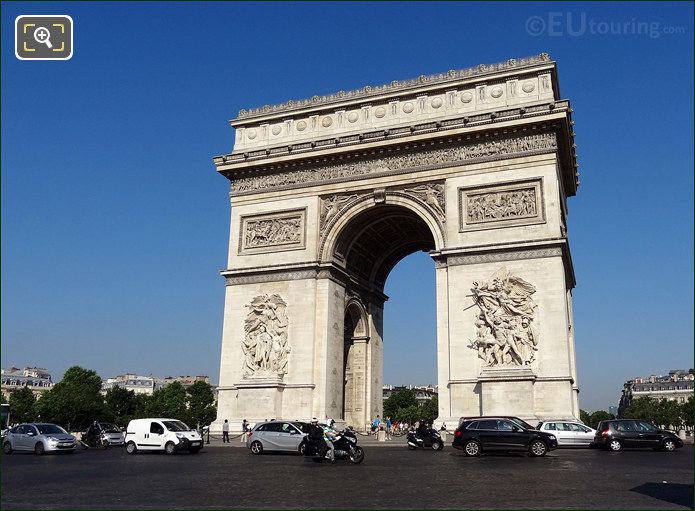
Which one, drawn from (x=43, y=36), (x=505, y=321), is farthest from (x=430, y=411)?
(x=43, y=36)

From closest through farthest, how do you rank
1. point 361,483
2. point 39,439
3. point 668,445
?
point 361,483, point 668,445, point 39,439

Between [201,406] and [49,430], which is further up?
[201,406]

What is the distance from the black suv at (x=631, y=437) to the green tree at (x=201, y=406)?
7916 cm

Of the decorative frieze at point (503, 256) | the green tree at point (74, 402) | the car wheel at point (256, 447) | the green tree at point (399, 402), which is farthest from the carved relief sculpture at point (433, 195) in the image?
the green tree at point (399, 402)

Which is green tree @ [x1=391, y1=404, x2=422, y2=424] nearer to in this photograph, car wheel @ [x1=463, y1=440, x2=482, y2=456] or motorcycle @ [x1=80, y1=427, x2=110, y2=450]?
motorcycle @ [x1=80, y1=427, x2=110, y2=450]

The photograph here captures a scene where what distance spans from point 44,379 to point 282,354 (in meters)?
152

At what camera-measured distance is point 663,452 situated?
22562 millimetres

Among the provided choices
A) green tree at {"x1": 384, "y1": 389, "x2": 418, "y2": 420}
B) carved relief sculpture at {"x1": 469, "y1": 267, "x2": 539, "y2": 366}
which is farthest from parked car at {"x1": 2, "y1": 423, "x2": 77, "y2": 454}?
green tree at {"x1": 384, "y1": 389, "x2": 418, "y2": 420}

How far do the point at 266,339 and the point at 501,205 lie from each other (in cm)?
1199

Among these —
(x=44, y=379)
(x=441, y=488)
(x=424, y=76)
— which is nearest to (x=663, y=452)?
(x=441, y=488)

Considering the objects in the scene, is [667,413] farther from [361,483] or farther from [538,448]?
[361,483]

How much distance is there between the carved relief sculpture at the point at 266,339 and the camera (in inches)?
1172

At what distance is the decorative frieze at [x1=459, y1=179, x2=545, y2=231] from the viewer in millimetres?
27484

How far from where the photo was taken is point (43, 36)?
364 inches
